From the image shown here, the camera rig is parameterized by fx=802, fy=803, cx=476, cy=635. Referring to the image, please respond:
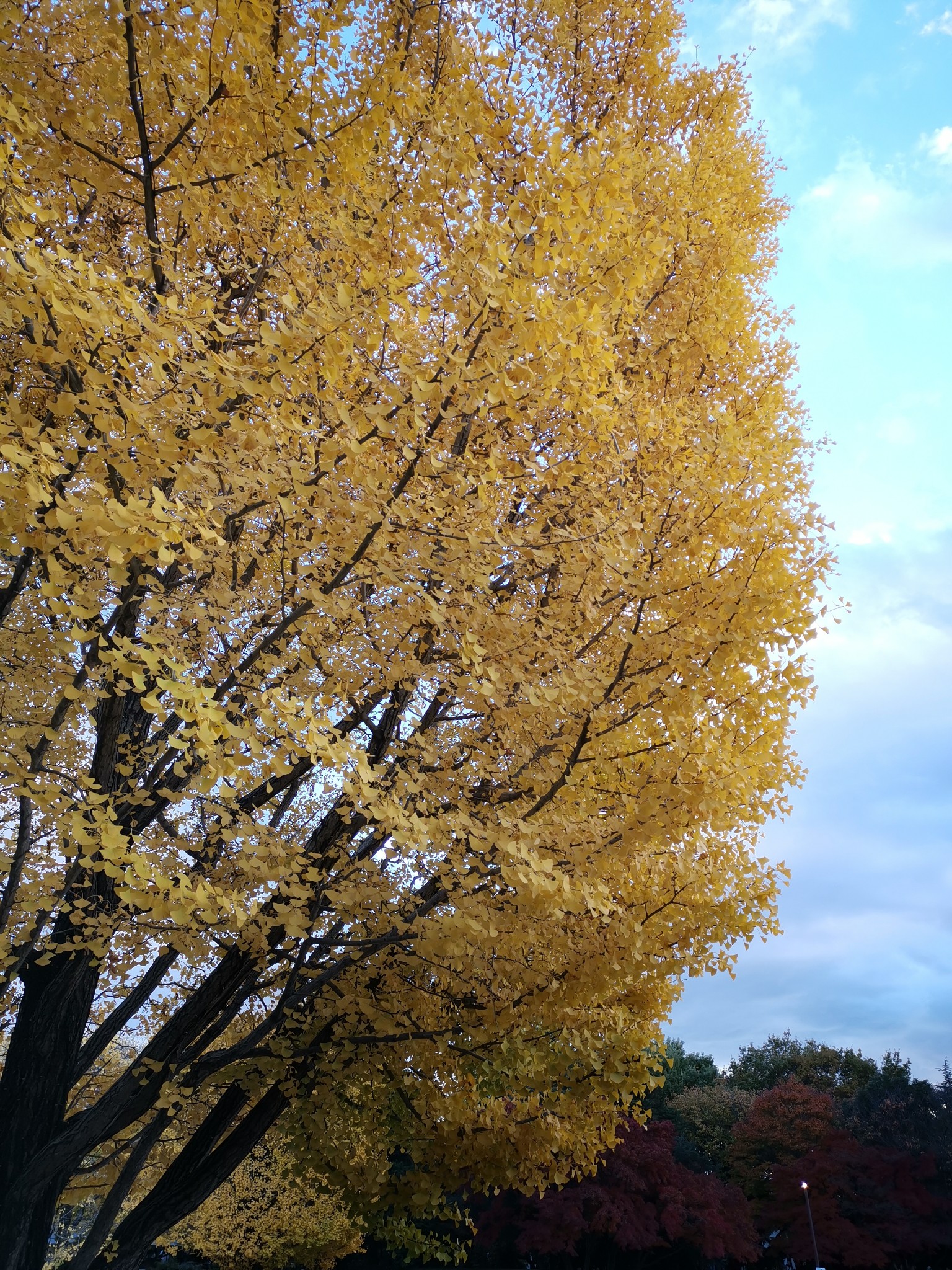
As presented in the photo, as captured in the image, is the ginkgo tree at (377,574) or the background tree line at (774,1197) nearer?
the ginkgo tree at (377,574)

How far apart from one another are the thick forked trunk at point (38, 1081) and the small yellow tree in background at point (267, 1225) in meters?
10.4

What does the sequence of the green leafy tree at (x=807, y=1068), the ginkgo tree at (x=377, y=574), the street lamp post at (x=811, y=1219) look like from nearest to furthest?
1. the ginkgo tree at (x=377, y=574)
2. the street lamp post at (x=811, y=1219)
3. the green leafy tree at (x=807, y=1068)

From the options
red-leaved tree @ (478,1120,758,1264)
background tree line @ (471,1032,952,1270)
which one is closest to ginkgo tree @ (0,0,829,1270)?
red-leaved tree @ (478,1120,758,1264)

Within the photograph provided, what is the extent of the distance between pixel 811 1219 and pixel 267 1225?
11.7m

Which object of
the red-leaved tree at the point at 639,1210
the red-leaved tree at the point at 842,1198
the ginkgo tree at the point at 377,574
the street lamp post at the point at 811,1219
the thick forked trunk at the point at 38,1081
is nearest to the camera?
the ginkgo tree at the point at 377,574

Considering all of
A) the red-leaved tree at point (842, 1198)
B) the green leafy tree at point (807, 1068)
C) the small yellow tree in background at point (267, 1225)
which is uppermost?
the green leafy tree at point (807, 1068)

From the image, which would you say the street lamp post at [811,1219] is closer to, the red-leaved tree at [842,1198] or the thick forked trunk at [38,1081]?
the red-leaved tree at [842,1198]

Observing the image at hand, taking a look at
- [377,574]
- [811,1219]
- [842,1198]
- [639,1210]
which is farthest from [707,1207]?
[377,574]

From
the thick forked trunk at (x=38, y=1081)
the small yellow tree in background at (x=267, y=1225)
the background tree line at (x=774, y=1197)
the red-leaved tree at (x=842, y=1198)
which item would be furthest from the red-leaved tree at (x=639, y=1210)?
the thick forked trunk at (x=38, y=1081)

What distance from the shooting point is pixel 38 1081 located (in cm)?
514

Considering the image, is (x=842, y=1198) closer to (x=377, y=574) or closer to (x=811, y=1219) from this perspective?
(x=811, y=1219)

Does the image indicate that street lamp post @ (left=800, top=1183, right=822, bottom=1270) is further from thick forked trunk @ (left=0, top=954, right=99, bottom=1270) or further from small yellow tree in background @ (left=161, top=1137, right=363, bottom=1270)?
thick forked trunk @ (left=0, top=954, right=99, bottom=1270)

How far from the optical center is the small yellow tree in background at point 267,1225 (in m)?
14.9

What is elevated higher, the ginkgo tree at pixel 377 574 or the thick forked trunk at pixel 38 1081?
the ginkgo tree at pixel 377 574
